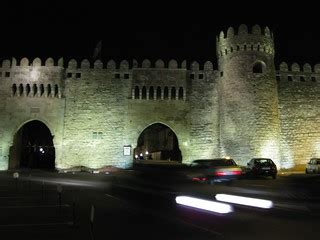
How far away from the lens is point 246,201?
30.5 ft

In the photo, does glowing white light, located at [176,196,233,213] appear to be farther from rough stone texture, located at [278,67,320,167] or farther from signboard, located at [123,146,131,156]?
rough stone texture, located at [278,67,320,167]

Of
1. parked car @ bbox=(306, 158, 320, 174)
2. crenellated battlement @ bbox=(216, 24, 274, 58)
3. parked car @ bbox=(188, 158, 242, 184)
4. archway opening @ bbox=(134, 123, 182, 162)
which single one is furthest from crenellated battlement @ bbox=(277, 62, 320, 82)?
archway opening @ bbox=(134, 123, 182, 162)

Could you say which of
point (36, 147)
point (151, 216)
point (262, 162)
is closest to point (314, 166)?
point (262, 162)

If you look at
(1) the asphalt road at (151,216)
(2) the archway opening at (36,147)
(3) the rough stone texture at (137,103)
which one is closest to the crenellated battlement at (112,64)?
(3) the rough stone texture at (137,103)

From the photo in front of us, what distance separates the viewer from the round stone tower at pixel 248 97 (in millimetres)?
21906

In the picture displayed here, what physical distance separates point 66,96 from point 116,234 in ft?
61.5

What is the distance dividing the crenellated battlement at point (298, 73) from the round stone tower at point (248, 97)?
123 cm

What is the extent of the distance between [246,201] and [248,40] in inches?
608

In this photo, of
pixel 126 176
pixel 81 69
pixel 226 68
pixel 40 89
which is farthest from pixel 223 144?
pixel 126 176

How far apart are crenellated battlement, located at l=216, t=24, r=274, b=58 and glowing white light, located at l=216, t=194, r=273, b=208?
595 inches

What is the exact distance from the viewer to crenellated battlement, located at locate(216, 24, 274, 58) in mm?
22844

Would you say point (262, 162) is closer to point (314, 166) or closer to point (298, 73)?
point (314, 166)

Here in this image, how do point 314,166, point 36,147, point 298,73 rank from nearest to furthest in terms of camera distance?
1. point 314,166
2. point 298,73
3. point 36,147

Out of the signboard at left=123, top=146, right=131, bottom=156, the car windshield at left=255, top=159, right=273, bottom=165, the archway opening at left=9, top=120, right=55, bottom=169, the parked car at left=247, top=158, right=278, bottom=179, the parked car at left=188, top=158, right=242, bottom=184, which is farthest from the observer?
the archway opening at left=9, top=120, right=55, bottom=169
